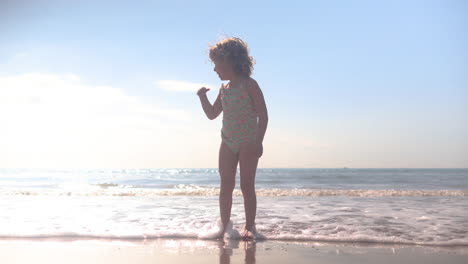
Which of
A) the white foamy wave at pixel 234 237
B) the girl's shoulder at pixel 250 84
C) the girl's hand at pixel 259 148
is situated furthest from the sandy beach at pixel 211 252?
the girl's shoulder at pixel 250 84

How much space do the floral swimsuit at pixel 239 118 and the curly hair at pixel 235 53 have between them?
0.15 m

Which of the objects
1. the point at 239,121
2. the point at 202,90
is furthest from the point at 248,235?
the point at 202,90

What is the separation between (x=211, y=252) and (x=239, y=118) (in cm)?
114

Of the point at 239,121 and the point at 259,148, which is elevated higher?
the point at 239,121

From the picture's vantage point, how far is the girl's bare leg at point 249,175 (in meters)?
3.30

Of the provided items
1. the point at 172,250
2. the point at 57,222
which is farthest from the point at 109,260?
the point at 57,222

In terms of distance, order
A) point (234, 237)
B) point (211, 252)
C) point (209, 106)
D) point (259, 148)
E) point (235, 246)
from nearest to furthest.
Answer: point (211, 252) → point (235, 246) → point (259, 148) → point (234, 237) → point (209, 106)

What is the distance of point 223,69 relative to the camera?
3.39m

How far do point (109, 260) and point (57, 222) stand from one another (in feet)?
6.54

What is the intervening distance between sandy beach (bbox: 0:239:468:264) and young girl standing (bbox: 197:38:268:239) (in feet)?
1.50

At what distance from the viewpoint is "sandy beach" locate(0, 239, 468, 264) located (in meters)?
2.60

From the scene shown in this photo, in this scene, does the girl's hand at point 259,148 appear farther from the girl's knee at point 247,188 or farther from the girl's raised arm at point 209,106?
the girl's raised arm at point 209,106

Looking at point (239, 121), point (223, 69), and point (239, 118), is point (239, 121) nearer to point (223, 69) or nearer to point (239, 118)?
point (239, 118)

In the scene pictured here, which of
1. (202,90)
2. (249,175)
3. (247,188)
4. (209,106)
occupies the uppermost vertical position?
(202,90)
